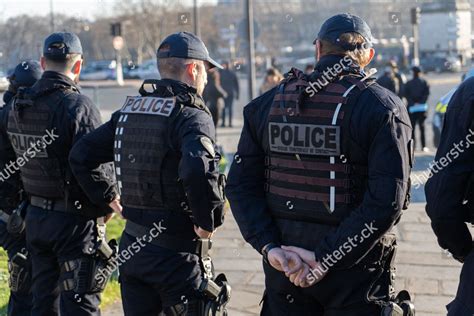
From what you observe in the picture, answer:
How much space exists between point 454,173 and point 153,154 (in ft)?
5.34

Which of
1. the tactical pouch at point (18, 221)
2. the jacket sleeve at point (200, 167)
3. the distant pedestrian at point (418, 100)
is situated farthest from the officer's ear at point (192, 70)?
the distant pedestrian at point (418, 100)

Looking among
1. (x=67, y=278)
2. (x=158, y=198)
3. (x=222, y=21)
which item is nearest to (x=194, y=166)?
(x=158, y=198)

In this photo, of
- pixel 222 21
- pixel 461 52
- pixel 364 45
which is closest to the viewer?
pixel 364 45

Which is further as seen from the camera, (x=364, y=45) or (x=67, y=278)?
(x=67, y=278)

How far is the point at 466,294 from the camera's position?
3342 millimetres

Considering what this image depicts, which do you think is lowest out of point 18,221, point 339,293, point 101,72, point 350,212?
point 101,72

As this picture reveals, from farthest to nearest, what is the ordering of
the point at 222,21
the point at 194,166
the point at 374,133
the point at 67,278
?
the point at 222,21 → the point at 67,278 → the point at 194,166 → the point at 374,133

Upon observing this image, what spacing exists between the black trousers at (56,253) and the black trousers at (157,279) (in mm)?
732

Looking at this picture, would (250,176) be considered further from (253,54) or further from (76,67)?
(253,54)

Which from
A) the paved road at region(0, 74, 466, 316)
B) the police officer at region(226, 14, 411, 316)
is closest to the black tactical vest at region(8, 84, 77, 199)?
the paved road at region(0, 74, 466, 316)

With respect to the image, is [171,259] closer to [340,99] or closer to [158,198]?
[158,198]

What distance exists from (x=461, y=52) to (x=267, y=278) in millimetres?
57397

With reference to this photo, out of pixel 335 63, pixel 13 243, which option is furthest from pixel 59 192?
pixel 335 63

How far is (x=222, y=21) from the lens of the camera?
276ft
